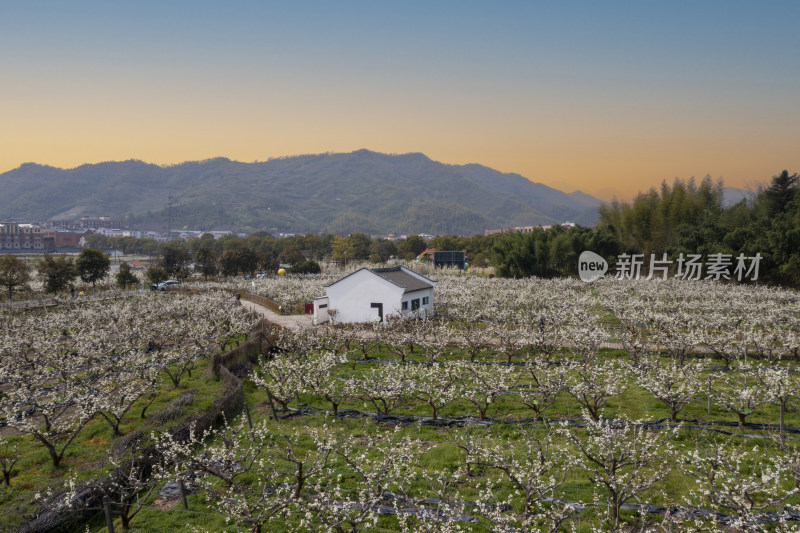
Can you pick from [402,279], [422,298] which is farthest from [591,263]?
[402,279]

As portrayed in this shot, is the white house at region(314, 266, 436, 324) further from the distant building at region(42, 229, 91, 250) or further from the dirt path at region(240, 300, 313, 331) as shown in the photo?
the distant building at region(42, 229, 91, 250)

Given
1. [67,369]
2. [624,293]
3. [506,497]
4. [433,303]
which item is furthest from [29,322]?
[624,293]

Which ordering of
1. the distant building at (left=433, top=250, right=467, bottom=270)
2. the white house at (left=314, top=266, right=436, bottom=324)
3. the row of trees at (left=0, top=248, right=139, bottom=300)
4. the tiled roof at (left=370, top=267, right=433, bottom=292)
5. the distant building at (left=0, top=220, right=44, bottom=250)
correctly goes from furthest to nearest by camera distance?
the distant building at (left=0, top=220, right=44, bottom=250) < the distant building at (left=433, top=250, right=467, bottom=270) < the row of trees at (left=0, top=248, right=139, bottom=300) < the tiled roof at (left=370, top=267, right=433, bottom=292) < the white house at (left=314, top=266, right=436, bottom=324)

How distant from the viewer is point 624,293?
41.0 meters

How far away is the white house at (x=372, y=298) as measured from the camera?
35031 millimetres

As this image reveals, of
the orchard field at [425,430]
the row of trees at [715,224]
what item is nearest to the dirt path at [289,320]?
the orchard field at [425,430]

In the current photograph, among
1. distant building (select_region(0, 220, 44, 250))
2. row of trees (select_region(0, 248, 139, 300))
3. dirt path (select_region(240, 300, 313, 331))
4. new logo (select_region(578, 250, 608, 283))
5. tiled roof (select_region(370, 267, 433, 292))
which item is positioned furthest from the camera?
distant building (select_region(0, 220, 44, 250))

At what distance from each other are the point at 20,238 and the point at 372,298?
607 feet

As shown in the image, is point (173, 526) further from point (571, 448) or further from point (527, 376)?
point (527, 376)

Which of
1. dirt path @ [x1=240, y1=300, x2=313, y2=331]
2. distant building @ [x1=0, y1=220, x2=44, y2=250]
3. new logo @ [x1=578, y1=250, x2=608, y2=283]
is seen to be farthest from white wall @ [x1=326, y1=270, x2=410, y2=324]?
distant building @ [x1=0, y1=220, x2=44, y2=250]

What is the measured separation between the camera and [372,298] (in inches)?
1411

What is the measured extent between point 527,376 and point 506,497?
425 inches

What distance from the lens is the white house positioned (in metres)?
35.0

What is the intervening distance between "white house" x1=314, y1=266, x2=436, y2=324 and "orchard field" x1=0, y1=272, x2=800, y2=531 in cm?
263
